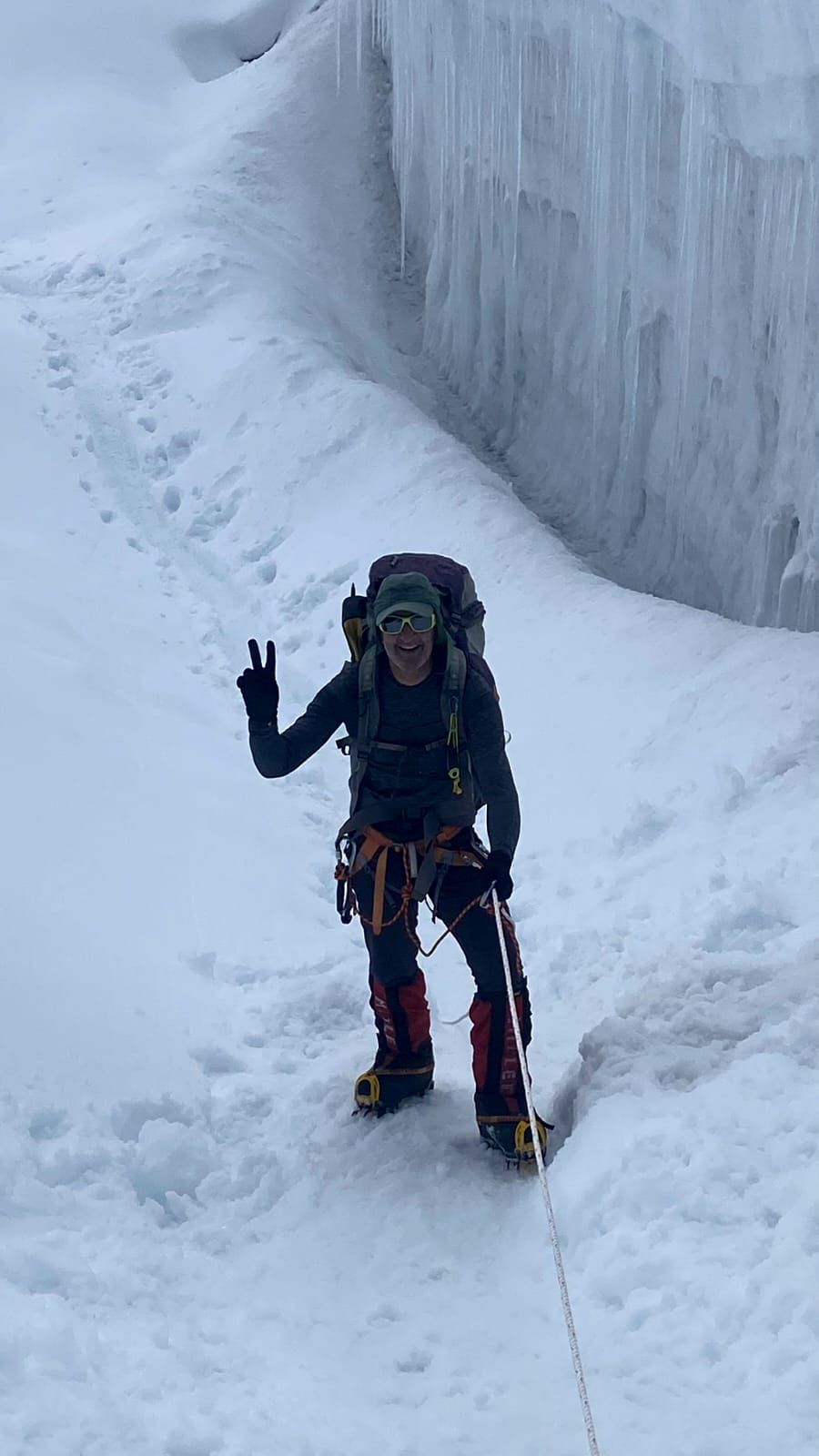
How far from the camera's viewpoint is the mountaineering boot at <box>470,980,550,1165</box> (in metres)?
4.37

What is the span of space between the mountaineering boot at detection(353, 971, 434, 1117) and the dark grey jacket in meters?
0.63

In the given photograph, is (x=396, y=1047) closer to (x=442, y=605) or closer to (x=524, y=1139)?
(x=524, y=1139)

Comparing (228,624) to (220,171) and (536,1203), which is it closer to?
(536,1203)

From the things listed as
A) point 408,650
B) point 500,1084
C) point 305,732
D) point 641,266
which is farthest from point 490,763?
point 641,266

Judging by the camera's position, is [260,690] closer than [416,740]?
Yes

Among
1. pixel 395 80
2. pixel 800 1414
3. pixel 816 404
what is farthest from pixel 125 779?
pixel 395 80

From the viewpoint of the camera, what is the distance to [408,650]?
13.8ft

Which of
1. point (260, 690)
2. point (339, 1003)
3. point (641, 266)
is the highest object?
point (260, 690)

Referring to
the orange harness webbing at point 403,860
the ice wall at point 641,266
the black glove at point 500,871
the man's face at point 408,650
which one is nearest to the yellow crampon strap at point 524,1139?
the orange harness webbing at point 403,860

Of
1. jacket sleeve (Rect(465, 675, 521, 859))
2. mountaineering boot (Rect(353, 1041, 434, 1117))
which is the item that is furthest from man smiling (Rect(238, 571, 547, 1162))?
mountaineering boot (Rect(353, 1041, 434, 1117))

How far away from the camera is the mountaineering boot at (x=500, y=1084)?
Result: 4.37 meters

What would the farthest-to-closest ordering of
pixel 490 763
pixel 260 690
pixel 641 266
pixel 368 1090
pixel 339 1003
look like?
pixel 641 266 < pixel 339 1003 < pixel 368 1090 < pixel 490 763 < pixel 260 690

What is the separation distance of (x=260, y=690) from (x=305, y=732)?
0.24 m

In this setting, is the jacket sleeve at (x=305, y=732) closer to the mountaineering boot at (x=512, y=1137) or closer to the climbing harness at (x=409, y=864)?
the climbing harness at (x=409, y=864)
